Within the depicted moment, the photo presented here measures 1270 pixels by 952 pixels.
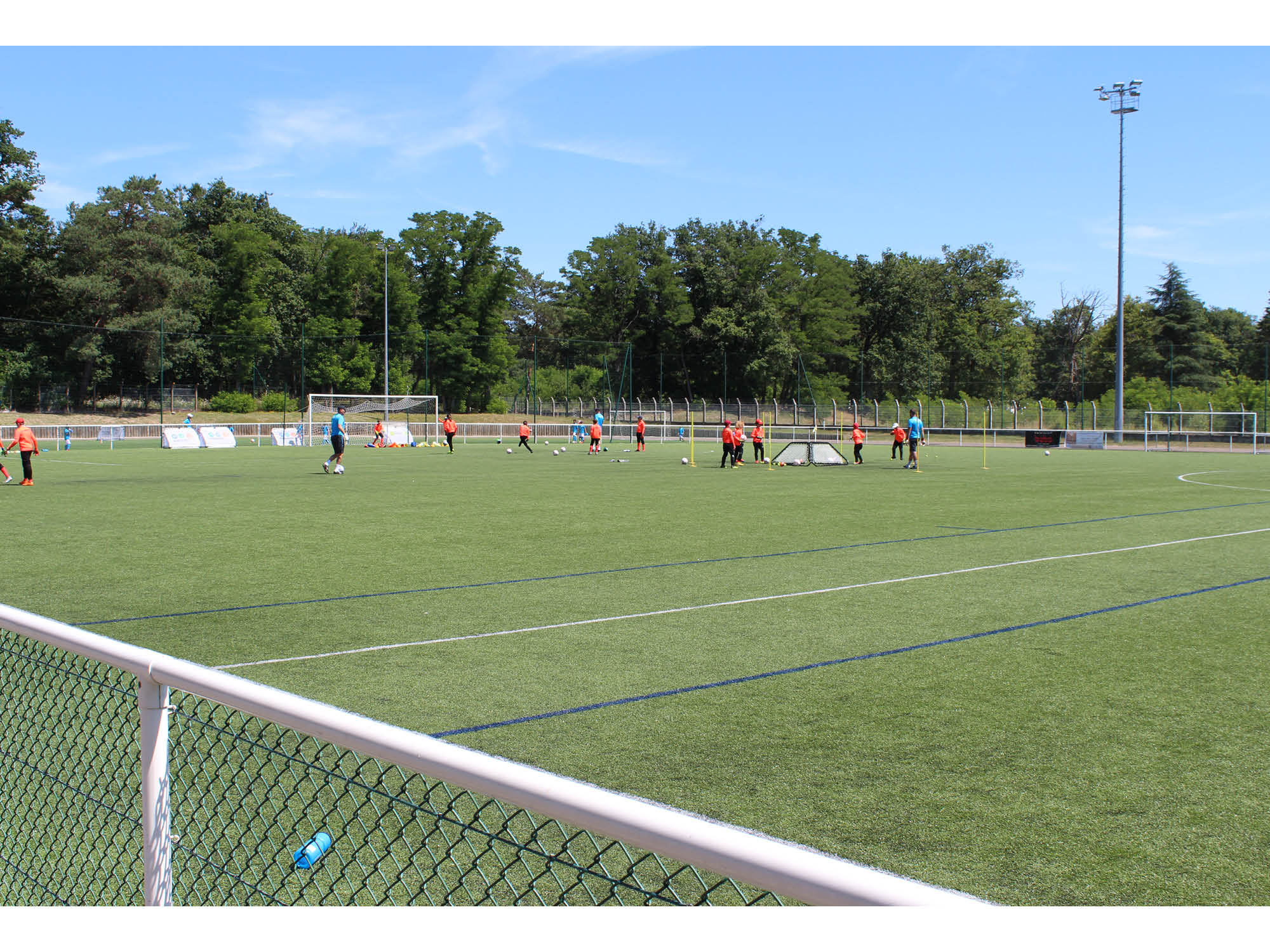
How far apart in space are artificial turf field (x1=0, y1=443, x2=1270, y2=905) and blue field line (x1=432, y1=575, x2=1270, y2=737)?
31 mm

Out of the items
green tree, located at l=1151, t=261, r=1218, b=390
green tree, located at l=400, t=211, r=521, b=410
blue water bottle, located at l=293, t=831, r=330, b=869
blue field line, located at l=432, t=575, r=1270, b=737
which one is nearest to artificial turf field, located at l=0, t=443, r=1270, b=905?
blue field line, located at l=432, t=575, r=1270, b=737

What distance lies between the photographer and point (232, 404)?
65.1 m

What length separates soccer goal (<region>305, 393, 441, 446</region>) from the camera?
186ft

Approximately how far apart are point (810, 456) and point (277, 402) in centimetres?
3986

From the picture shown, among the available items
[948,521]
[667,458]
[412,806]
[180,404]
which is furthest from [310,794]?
[180,404]

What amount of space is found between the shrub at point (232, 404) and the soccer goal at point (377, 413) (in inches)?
321

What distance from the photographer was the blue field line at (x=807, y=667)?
643cm

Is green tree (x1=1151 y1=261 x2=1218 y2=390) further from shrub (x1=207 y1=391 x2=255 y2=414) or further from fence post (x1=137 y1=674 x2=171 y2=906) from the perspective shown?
fence post (x1=137 y1=674 x2=171 y2=906)

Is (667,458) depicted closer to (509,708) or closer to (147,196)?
(509,708)

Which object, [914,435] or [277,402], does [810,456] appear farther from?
[277,402]

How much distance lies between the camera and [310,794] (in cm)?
539

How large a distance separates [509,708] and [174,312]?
69.3 m

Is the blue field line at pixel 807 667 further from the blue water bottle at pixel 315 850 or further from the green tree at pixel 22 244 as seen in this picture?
the green tree at pixel 22 244
